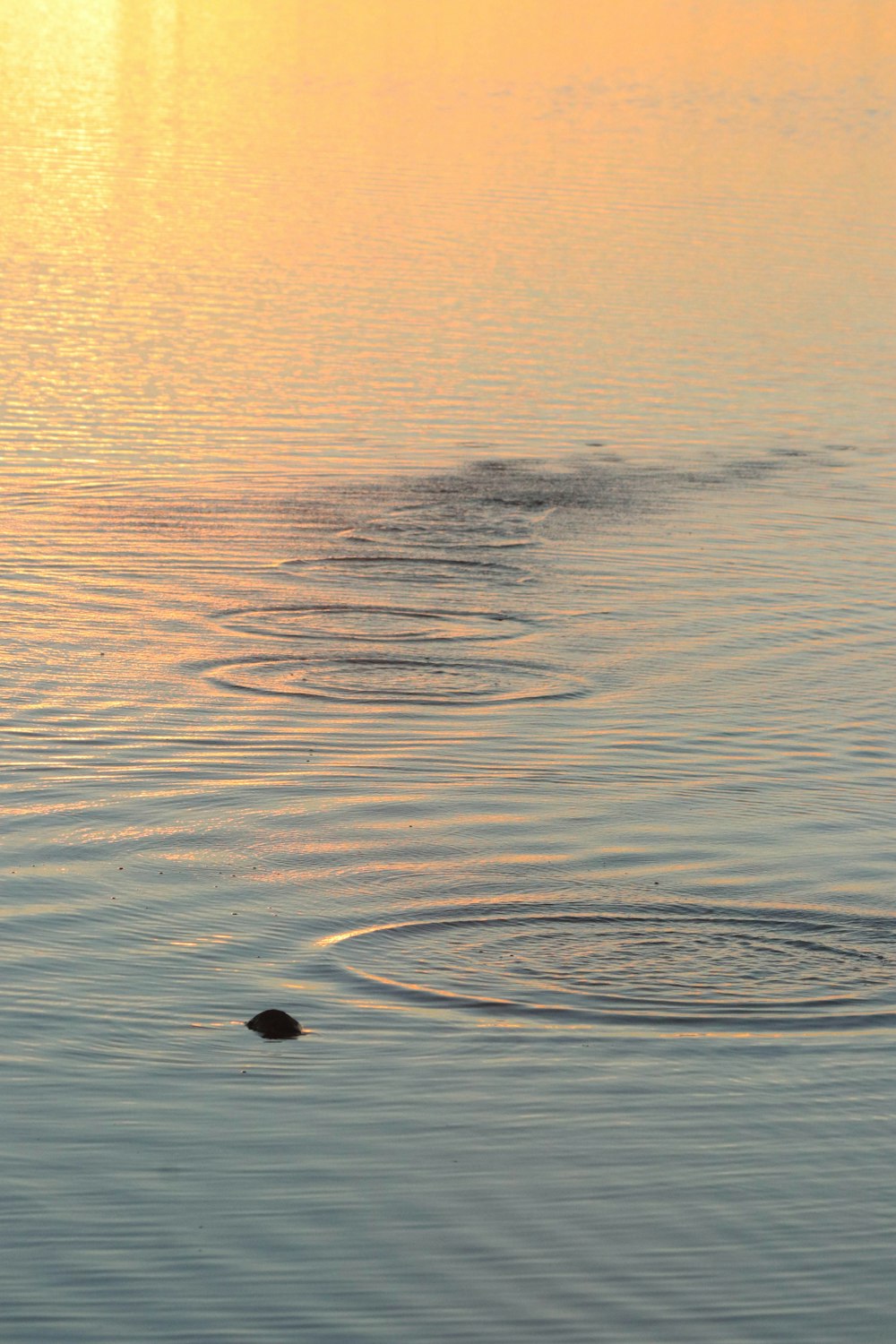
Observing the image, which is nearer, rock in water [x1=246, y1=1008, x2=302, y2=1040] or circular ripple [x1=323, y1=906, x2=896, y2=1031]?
rock in water [x1=246, y1=1008, x2=302, y2=1040]

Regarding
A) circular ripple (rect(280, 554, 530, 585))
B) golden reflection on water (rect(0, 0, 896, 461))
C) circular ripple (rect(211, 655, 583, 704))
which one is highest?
golden reflection on water (rect(0, 0, 896, 461))

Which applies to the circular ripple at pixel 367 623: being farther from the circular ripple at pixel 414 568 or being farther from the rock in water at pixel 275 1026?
the rock in water at pixel 275 1026

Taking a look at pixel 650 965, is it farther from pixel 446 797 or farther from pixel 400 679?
pixel 400 679

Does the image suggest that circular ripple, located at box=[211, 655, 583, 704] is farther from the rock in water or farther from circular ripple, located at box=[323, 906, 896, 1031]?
the rock in water

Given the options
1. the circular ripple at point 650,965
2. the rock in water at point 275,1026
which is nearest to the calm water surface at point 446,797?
the circular ripple at point 650,965

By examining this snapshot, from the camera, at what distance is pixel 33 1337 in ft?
20.8

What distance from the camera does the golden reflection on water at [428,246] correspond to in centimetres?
2189

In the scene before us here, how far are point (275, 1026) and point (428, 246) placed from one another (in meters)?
23.6

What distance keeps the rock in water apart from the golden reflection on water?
11226 mm

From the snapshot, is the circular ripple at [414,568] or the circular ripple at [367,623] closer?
the circular ripple at [367,623]

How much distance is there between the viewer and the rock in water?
27.0 ft

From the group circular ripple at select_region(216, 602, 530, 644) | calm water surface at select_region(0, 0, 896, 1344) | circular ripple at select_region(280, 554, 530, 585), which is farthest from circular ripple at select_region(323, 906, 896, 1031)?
circular ripple at select_region(280, 554, 530, 585)

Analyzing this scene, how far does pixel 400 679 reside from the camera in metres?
13.1

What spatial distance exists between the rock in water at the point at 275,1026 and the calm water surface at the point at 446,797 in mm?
148
